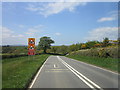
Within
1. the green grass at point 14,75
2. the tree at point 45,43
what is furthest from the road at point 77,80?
the tree at point 45,43

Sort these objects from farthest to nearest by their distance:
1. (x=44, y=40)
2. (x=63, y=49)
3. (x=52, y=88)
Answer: (x=63, y=49) < (x=44, y=40) < (x=52, y=88)

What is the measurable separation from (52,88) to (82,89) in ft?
4.96

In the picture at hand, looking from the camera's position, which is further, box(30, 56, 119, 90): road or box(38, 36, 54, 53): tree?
box(38, 36, 54, 53): tree

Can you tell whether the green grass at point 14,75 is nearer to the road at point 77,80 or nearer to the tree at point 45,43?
the road at point 77,80

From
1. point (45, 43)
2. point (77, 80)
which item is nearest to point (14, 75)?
point (77, 80)

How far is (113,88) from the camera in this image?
7086mm

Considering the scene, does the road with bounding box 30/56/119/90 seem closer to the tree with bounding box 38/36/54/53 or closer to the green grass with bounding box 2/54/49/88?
the green grass with bounding box 2/54/49/88

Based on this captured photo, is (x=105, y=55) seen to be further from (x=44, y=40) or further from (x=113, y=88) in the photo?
(x=44, y=40)

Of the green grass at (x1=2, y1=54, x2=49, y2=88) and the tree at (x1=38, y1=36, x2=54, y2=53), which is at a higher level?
the tree at (x1=38, y1=36, x2=54, y2=53)

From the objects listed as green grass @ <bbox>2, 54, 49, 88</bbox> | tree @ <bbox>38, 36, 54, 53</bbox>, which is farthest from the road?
tree @ <bbox>38, 36, 54, 53</bbox>

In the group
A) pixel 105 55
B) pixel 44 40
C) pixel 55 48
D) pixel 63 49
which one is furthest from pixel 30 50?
pixel 55 48

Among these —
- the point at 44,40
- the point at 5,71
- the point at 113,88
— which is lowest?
the point at 113,88

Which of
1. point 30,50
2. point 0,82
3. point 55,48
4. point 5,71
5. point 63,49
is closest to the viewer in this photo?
point 0,82

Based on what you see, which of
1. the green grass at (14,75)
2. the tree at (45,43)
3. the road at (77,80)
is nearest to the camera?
the green grass at (14,75)
